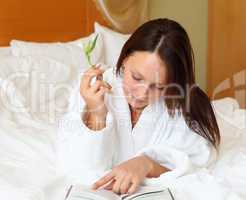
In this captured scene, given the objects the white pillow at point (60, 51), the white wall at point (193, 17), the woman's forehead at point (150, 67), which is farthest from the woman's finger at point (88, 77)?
the white wall at point (193, 17)

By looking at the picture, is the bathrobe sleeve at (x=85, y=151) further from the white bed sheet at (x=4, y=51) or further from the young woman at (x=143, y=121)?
the white bed sheet at (x=4, y=51)

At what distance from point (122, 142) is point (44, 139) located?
0.97 ft

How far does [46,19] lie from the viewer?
221cm

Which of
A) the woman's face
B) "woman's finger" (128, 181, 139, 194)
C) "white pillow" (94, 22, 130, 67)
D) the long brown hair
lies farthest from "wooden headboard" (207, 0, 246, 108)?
"woman's finger" (128, 181, 139, 194)

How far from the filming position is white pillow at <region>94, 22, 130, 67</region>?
225 centimetres

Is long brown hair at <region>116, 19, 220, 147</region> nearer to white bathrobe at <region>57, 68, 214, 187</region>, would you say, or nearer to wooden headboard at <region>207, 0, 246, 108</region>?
white bathrobe at <region>57, 68, 214, 187</region>

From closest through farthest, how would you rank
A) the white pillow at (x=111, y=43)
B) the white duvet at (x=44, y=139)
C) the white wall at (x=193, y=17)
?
the white duvet at (x=44, y=139) < the white pillow at (x=111, y=43) < the white wall at (x=193, y=17)

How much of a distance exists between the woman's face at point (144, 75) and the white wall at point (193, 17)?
1.48m

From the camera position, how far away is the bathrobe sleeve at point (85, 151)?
1286mm

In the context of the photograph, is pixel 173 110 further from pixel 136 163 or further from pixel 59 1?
pixel 59 1

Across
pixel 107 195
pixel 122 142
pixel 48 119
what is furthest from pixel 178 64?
pixel 48 119

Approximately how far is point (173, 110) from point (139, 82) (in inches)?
8.7

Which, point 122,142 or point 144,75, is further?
point 122,142

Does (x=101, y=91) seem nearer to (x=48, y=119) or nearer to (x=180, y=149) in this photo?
(x=180, y=149)
